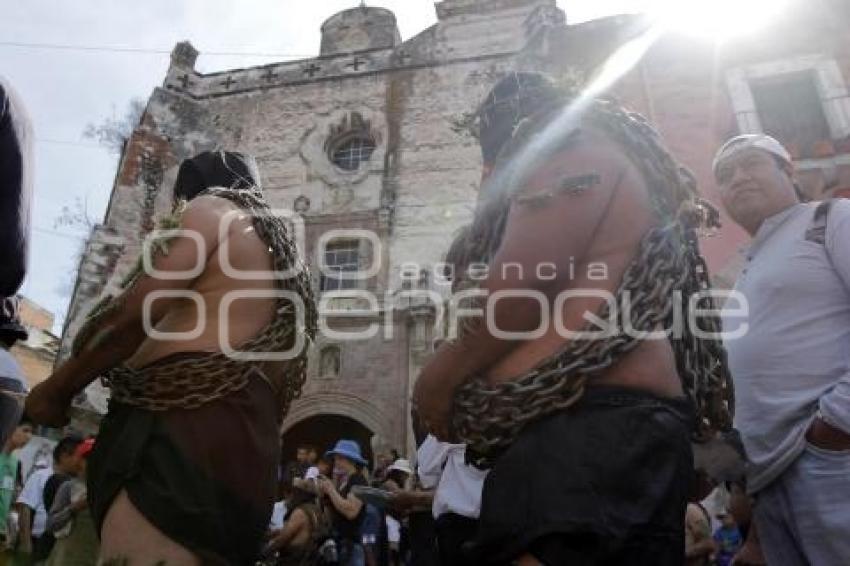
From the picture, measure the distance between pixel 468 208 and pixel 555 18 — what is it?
4.98 metres

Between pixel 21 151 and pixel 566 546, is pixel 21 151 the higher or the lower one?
the higher one

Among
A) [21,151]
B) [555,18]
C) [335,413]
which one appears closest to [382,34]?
[555,18]

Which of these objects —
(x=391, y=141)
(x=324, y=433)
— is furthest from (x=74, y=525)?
(x=391, y=141)

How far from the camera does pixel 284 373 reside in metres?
2.48

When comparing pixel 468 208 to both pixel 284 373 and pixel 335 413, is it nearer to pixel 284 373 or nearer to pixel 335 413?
pixel 335 413

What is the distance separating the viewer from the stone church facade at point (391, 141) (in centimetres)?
1123

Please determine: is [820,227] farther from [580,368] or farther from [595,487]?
[595,487]

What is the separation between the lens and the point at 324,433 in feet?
49.6

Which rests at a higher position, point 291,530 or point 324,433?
point 324,433

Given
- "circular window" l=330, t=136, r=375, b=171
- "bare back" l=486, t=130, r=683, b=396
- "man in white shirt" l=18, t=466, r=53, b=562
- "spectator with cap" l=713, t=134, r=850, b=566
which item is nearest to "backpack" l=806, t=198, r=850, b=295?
"spectator with cap" l=713, t=134, r=850, b=566

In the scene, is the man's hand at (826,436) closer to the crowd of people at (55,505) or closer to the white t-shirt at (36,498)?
the crowd of people at (55,505)

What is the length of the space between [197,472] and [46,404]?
1.94 ft

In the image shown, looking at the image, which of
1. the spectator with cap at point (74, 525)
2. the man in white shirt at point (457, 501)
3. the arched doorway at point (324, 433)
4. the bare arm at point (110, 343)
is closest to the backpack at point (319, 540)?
the spectator with cap at point (74, 525)

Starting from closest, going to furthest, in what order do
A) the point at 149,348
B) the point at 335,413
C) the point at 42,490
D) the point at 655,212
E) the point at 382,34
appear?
the point at 655,212, the point at 149,348, the point at 42,490, the point at 335,413, the point at 382,34
